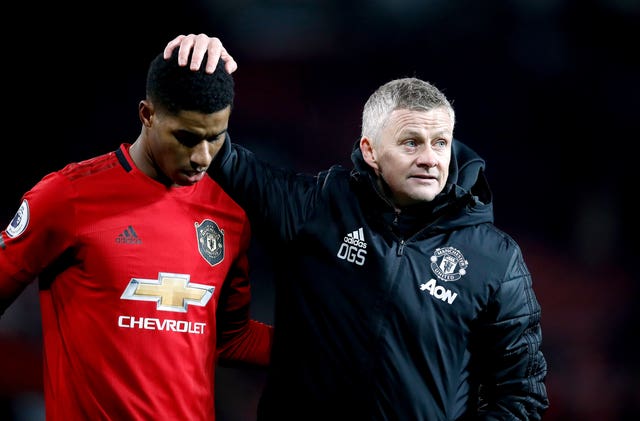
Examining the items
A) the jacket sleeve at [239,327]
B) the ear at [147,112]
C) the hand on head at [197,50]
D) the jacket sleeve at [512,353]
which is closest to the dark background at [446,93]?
the jacket sleeve at [239,327]

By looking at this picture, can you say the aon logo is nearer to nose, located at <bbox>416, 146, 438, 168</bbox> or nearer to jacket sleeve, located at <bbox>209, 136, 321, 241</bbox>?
jacket sleeve, located at <bbox>209, 136, 321, 241</bbox>

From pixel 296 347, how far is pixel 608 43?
5.52 metres

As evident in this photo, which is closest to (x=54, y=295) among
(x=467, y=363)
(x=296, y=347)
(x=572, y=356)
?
(x=296, y=347)

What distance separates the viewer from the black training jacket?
2318 millimetres

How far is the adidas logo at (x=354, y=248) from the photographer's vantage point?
2.39m

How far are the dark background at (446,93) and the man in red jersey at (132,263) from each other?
360 cm

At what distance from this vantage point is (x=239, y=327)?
2703mm

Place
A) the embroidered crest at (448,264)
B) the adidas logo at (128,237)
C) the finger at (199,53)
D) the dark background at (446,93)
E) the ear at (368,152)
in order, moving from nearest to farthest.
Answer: the finger at (199,53) < the adidas logo at (128,237) < the embroidered crest at (448,264) < the ear at (368,152) < the dark background at (446,93)

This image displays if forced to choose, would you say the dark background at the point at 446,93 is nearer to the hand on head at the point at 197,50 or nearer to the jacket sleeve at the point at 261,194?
the jacket sleeve at the point at 261,194

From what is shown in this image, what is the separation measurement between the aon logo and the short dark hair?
566mm

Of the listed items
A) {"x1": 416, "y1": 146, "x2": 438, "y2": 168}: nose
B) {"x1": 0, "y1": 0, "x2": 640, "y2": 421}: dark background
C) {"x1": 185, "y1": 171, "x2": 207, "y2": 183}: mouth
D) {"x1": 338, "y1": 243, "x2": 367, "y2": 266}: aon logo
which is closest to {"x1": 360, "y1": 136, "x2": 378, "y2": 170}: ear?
{"x1": 416, "y1": 146, "x2": 438, "y2": 168}: nose

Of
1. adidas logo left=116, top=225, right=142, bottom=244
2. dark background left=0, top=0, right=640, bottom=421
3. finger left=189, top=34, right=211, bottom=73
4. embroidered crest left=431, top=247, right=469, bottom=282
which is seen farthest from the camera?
dark background left=0, top=0, right=640, bottom=421

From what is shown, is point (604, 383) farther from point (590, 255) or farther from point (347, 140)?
point (347, 140)

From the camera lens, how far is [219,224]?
97.3 inches
